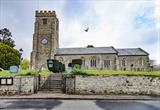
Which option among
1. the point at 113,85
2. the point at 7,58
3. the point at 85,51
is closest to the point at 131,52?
the point at 85,51

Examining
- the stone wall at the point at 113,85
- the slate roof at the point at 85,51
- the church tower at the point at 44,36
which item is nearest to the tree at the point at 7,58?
the church tower at the point at 44,36

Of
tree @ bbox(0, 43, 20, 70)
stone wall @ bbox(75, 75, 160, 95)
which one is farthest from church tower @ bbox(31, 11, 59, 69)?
stone wall @ bbox(75, 75, 160, 95)

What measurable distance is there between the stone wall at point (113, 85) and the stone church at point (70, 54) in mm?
38699

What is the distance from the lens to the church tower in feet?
200

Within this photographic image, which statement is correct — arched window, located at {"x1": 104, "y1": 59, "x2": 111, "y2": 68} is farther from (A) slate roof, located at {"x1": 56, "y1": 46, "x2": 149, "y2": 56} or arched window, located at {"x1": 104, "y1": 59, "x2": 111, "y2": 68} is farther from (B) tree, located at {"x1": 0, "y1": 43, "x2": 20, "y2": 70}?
(B) tree, located at {"x1": 0, "y1": 43, "x2": 20, "y2": 70}

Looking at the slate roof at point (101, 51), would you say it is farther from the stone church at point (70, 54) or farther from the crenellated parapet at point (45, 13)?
the crenellated parapet at point (45, 13)

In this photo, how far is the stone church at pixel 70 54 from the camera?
201 feet

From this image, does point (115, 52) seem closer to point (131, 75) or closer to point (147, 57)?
point (147, 57)

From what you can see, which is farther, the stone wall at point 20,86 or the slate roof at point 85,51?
the slate roof at point 85,51

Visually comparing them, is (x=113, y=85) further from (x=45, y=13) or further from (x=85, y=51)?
(x=45, y=13)

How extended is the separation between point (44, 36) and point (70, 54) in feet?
26.7

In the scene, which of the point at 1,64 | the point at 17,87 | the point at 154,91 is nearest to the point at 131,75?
the point at 154,91

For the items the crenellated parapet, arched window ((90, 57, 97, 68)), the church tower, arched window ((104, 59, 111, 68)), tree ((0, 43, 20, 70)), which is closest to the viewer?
tree ((0, 43, 20, 70))

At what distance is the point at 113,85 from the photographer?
73.1 ft
